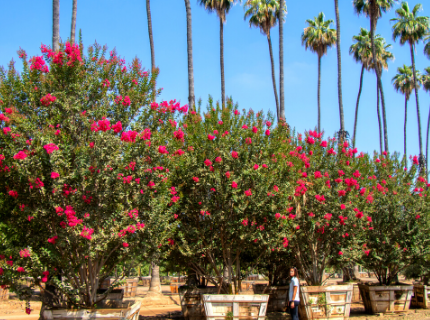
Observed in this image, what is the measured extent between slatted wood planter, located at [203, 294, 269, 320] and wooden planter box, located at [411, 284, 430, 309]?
25.9 ft

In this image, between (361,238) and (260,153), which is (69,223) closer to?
(260,153)

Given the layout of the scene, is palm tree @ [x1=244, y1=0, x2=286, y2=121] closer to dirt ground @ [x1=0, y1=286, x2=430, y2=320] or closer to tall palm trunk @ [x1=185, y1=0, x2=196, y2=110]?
tall palm trunk @ [x1=185, y1=0, x2=196, y2=110]

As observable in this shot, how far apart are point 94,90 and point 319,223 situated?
6.40 meters

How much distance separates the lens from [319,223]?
9742 millimetres

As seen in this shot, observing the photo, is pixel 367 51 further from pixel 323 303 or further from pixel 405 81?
pixel 323 303

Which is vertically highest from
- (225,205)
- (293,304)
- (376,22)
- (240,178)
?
(376,22)

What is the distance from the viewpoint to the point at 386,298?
37.7ft

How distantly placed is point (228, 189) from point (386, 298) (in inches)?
270

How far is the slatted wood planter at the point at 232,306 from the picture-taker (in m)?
8.16

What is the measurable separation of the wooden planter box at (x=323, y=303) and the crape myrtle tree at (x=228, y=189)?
66.7 inches

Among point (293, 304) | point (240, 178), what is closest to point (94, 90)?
point (240, 178)

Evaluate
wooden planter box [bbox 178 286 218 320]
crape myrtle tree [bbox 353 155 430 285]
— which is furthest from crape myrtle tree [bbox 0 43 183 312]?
crape myrtle tree [bbox 353 155 430 285]

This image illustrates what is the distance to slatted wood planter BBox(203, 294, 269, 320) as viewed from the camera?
816 centimetres

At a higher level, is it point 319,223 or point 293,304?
point 319,223
